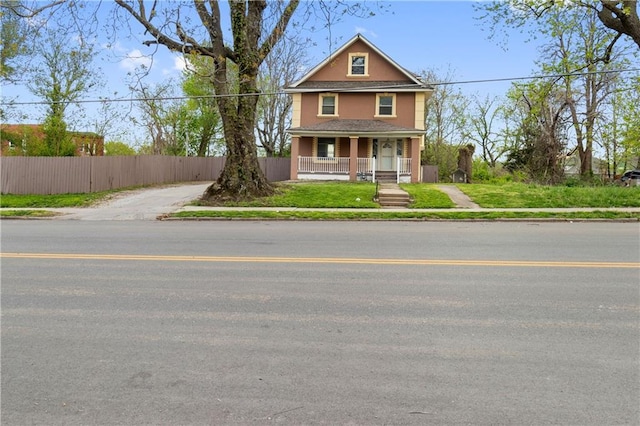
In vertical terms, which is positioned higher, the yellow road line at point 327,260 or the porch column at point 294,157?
the porch column at point 294,157

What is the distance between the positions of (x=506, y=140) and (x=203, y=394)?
47295 millimetres

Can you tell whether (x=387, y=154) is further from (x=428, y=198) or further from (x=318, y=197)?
(x=318, y=197)

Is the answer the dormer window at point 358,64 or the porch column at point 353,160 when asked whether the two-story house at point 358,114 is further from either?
the porch column at point 353,160

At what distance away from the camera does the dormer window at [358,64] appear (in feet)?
89.6

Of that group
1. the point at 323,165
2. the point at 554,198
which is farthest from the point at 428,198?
the point at 323,165

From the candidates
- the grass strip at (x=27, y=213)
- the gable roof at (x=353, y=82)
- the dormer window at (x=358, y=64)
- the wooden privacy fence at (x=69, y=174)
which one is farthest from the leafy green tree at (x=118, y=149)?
the grass strip at (x=27, y=213)

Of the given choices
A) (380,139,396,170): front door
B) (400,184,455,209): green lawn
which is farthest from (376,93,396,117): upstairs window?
(400,184,455,209): green lawn

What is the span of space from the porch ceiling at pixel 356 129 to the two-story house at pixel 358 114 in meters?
0.06

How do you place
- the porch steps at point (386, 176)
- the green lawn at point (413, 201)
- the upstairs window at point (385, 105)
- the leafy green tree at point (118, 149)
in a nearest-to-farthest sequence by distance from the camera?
1. the green lawn at point (413, 201)
2. the porch steps at point (386, 176)
3. the upstairs window at point (385, 105)
4. the leafy green tree at point (118, 149)

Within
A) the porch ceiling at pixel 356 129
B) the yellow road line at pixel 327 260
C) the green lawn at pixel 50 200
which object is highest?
the porch ceiling at pixel 356 129

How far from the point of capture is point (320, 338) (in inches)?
156

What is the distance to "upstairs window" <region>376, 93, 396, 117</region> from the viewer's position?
27.1m

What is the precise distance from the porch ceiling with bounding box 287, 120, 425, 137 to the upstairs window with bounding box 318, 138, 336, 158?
50.5 inches

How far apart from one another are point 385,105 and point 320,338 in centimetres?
2494
